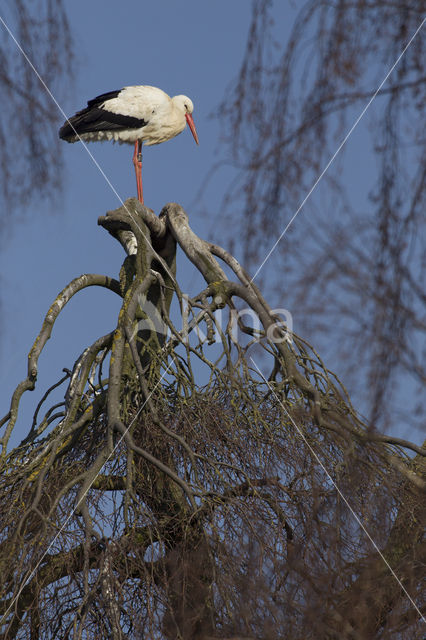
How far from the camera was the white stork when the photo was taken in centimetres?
977

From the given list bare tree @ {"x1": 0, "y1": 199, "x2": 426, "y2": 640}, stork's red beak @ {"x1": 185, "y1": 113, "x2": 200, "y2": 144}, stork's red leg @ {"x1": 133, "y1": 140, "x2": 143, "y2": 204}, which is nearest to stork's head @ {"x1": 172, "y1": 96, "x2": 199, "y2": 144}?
stork's red beak @ {"x1": 185, "y1": 113, "x2": 200, "y2": 144}

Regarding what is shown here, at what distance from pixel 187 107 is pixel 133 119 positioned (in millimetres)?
1011

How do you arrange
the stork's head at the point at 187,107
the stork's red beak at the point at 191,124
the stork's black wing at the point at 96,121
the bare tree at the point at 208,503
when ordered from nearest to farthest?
the bare tree at the point at 208,503, the stork's black wing at the point at 96,121, the stork's head at the point at 187,107, the stork's red beak at the point at 191,124

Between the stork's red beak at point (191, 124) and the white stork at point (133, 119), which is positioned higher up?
the stork's red beak at point (191, 124)

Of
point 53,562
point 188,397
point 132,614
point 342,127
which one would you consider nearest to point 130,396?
point 188,397

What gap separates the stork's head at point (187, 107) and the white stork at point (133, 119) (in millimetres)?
12

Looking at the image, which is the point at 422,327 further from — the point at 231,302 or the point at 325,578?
the point at 231,302

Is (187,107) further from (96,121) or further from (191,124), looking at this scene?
(96,121)

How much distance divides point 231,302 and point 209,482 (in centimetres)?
157

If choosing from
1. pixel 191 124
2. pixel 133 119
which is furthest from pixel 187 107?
pixel 133 119

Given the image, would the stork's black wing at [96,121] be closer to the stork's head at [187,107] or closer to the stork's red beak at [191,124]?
the stork's head at [187,107]

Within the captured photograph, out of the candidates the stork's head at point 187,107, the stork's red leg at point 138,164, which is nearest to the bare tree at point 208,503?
the stork's red leg at point 138,164

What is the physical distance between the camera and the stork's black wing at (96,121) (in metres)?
9.71

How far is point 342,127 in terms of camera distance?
7.88ft
